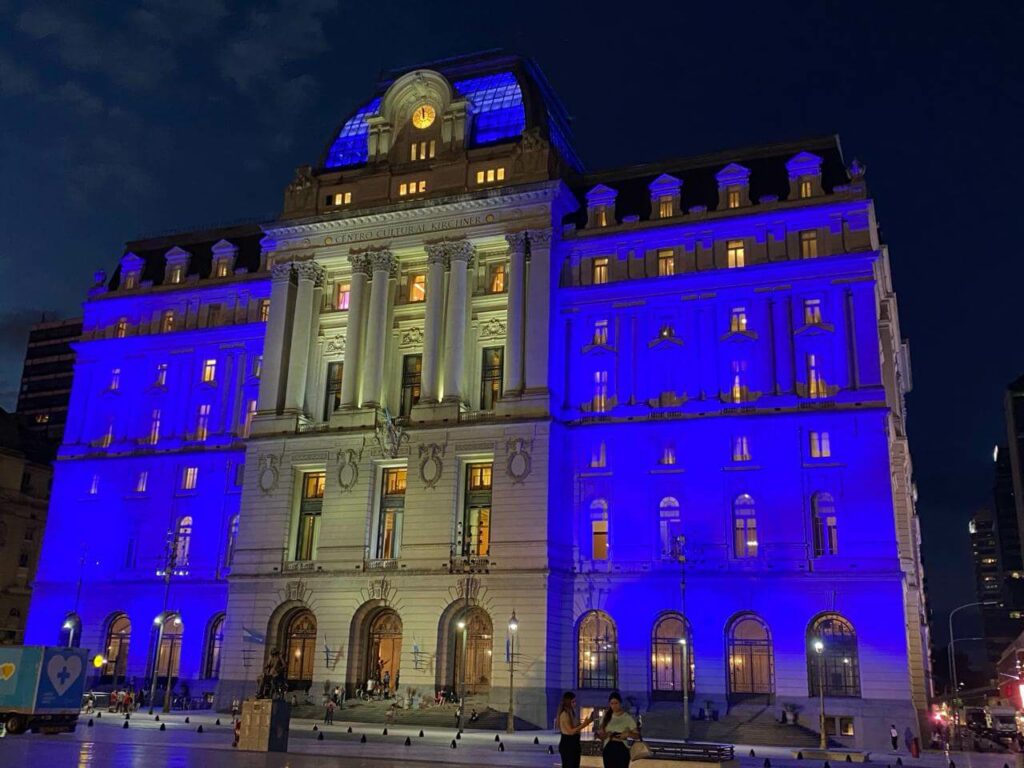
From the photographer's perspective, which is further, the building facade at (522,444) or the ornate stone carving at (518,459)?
the ornate stone carving at (518,459)

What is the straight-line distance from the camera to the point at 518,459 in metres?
61.2

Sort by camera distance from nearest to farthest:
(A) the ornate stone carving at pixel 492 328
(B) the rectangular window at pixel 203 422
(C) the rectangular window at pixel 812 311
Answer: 1. (C) the rectangular window at pixel 812 311
2. (A) the ornate stone carving at pixel 492 328
3. (B) the rectangular window at pixel 203 422

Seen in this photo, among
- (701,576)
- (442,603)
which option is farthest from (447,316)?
(701,576)

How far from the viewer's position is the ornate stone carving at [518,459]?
2391 inches

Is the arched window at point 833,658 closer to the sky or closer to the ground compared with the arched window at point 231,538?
closer to the ground

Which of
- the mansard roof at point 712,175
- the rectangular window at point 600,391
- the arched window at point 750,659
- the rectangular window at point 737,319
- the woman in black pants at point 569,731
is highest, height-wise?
the mansard roof at point 712,175

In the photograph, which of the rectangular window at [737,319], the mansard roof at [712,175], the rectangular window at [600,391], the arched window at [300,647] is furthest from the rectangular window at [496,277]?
the arched window at [300,647]

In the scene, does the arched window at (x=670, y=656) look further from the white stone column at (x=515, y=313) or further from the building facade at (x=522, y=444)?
the white stone column at (x=515, y=313)

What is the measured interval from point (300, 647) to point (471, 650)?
11728 millimetres

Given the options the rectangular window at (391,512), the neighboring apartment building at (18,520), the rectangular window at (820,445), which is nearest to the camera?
the rectangular window at (820,445)

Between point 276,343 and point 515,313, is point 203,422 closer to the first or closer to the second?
point 276,343

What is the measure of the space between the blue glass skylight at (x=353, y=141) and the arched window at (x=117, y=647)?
37.4m

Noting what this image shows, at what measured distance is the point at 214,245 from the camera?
8025 centimetres

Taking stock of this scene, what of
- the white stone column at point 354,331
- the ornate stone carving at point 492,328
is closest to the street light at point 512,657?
the white stone column at point 354,331
